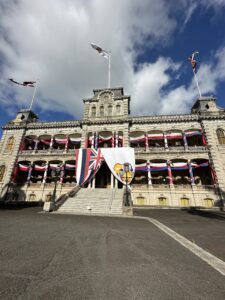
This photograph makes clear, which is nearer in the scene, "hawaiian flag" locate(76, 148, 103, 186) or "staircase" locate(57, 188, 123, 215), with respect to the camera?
"staircase" locate(57, 188, 123, 215)

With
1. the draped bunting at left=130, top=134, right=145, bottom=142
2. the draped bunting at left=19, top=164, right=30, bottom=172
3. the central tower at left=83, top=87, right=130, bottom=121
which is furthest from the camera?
the central tower at left=83, top=87, right=130, bottom=121

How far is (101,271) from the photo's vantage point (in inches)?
157

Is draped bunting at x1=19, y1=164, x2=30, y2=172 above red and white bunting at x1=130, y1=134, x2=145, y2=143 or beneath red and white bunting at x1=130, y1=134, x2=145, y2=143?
beneath

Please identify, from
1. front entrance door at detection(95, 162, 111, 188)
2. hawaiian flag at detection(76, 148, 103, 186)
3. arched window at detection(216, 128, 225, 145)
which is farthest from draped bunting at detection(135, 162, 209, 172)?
hawaiian flag at detection(76, 148, 103, 186)

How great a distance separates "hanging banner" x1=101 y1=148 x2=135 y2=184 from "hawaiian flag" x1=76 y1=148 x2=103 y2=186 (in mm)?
1446

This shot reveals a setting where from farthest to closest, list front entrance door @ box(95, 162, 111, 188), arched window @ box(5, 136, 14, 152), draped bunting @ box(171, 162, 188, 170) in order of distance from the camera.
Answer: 1. arched window @ box(5, 136, 14, 152)
2. front entrance door @ box(95, 162, 111, 188)
3. draped bunting @ box(171, 162, 188, 170)

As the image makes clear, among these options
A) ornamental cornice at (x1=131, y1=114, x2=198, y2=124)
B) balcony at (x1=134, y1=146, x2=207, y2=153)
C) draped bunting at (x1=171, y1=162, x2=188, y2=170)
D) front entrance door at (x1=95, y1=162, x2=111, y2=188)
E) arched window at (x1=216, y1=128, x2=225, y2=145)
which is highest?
ornamental cornice at (x1=131, y1=114, x2=198, y2=124)

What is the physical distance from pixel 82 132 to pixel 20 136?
42.2 feet

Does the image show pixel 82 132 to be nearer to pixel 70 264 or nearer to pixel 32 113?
pixel 32 113

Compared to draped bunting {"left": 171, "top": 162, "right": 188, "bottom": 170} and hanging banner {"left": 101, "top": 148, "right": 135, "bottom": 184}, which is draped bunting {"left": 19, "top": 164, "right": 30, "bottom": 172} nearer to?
hanging banner {"left": 101, "top": 148, "right": 135, "bottom": 184}

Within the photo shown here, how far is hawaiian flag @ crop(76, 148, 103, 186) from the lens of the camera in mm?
23188

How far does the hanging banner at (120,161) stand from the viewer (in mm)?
22259

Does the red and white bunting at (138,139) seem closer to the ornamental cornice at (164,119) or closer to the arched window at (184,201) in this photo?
the ornamental cornice at (164,119)

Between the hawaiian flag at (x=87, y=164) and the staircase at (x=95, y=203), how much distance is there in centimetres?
249
